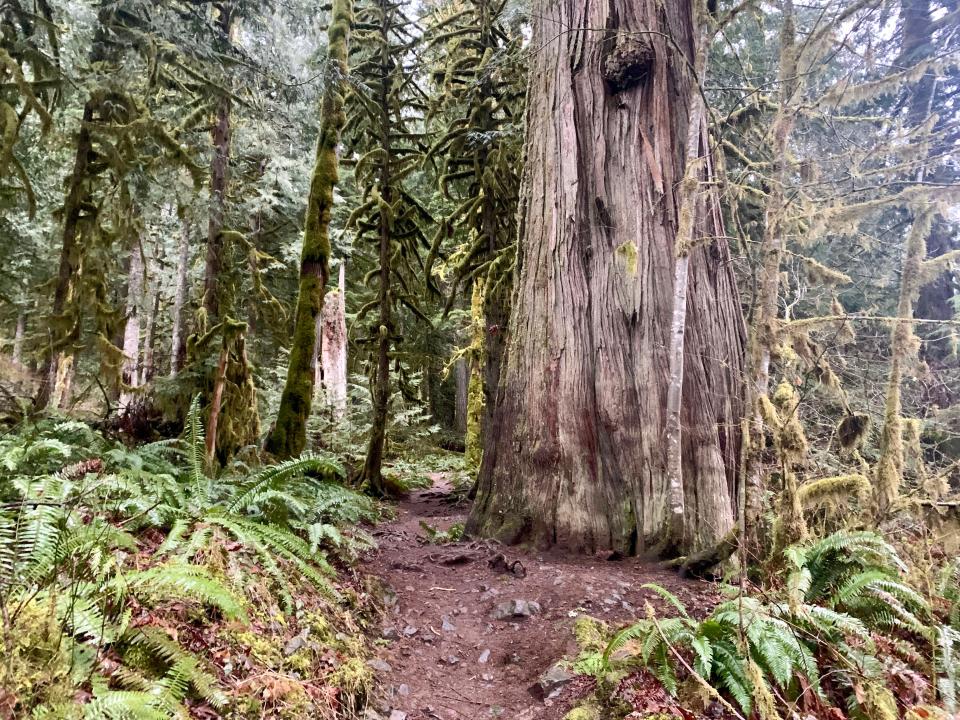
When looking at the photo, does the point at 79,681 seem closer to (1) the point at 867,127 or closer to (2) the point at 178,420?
(2) the point at 178,420

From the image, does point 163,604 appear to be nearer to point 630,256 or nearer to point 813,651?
point 813,651

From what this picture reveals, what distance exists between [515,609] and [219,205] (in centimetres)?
725

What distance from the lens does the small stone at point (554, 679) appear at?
10.0 ft

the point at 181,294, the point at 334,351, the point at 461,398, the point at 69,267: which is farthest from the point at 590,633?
the point at 461,398

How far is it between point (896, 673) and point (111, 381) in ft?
26.4

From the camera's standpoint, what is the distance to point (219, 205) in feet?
27.2

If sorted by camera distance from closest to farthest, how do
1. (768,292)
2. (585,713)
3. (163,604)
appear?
(163,604) → (585,713) → (768,292)

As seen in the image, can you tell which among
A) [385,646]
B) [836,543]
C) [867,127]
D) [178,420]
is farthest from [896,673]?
[867,127]

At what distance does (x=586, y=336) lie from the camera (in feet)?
18.9

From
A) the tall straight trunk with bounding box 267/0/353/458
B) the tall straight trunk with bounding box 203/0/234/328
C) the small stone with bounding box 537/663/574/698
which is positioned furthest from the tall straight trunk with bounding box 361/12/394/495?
the small stone with bounding box 537/663/574/698

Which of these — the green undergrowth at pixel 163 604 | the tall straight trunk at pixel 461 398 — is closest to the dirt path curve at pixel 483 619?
the green undergrowth at pixel 163 604

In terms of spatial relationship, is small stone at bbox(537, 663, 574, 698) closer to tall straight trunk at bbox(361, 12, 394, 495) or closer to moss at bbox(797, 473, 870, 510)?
moss at bbox(797, 473, 870, 510)

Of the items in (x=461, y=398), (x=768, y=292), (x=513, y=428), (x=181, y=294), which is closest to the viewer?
(x=768, y=292)

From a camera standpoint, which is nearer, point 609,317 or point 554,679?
point 554,679
